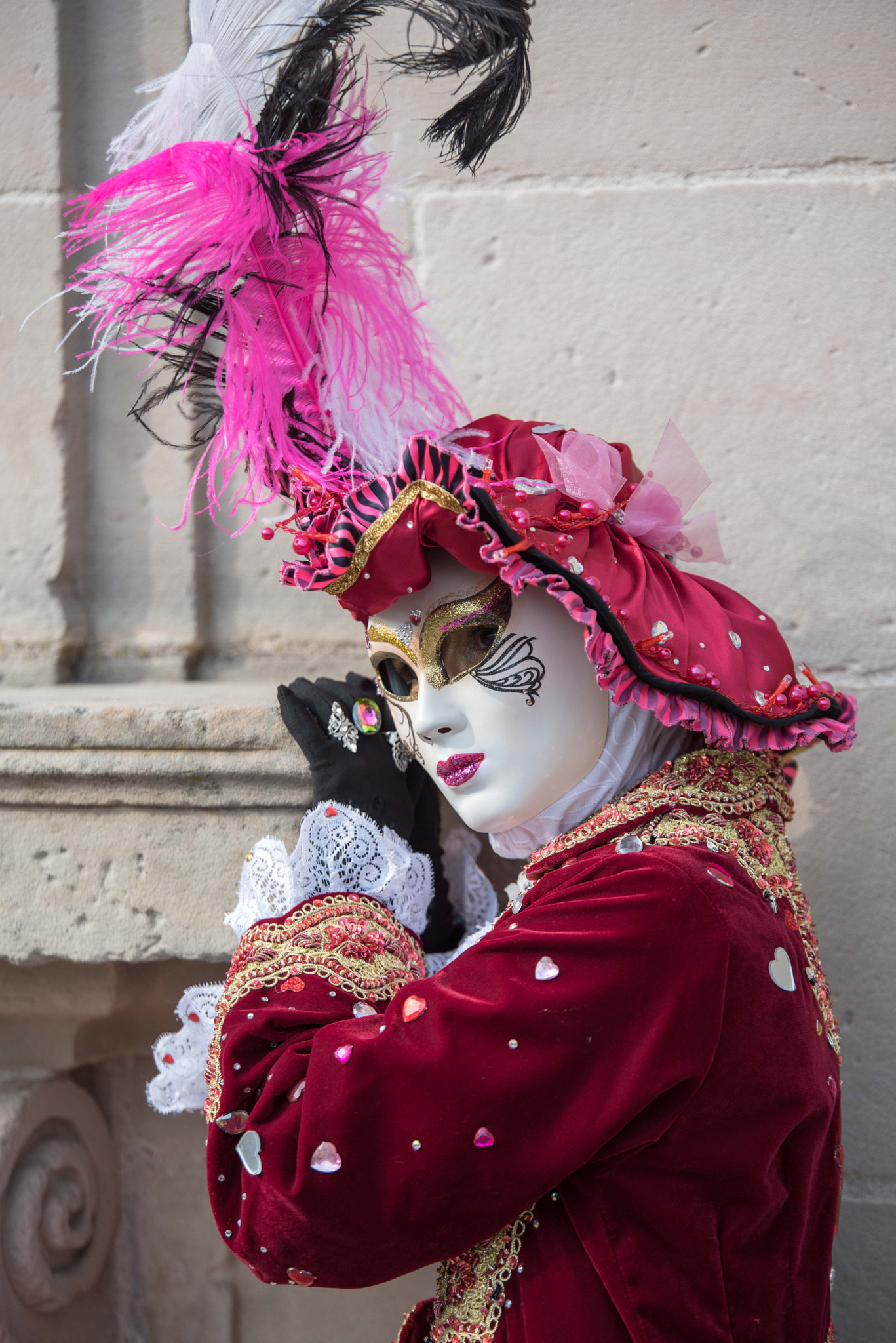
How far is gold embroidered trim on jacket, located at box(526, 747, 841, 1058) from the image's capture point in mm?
893

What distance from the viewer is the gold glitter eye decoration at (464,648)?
98 cm

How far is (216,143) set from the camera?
2.92ft

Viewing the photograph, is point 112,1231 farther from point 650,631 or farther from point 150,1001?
point 650,631

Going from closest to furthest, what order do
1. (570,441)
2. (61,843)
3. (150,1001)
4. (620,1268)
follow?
(620,1268)
(570,441)
(61,843)
(150,1001)

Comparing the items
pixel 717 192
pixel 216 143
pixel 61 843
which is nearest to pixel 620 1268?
pixel 61 843

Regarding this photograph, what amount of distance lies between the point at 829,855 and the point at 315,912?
2.67 feet

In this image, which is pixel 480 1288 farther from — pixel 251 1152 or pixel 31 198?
pixel 31 198

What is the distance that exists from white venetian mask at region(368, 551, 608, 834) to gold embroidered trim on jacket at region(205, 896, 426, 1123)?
16 cm

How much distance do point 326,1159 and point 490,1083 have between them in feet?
0.49

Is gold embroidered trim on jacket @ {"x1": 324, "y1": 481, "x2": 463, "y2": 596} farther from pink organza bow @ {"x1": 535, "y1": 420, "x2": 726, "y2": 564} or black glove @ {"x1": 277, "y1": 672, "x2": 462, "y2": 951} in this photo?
black glove @ {"x1": 277, "y1": 672, "x2": 462, "y2": 951}

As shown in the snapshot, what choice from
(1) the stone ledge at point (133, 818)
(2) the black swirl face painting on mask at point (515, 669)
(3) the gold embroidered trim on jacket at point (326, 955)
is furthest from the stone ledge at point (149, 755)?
(2) the black swirl face painting on mask at point (515, 669)

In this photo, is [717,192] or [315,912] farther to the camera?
[717,192]

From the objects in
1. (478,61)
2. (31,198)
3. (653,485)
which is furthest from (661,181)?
(31,198)

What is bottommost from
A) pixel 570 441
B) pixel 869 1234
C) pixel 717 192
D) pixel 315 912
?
pixel 869 1234
